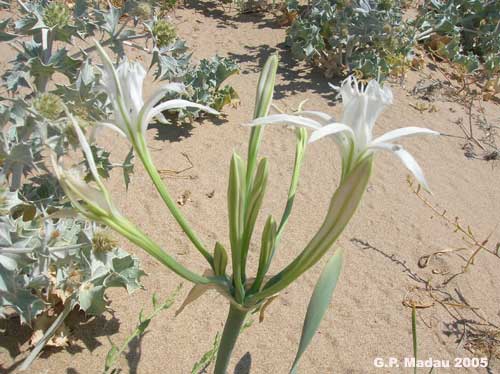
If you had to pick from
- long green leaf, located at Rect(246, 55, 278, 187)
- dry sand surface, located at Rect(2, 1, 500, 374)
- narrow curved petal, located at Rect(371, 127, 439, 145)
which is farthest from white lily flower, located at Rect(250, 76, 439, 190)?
dry sand surface, located at Rect(2, 1, 500, 374)

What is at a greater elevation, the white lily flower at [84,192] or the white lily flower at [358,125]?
the white lily flower at [358,125]

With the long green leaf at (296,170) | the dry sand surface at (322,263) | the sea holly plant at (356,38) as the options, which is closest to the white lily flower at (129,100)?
the long green leaf at (296,170)

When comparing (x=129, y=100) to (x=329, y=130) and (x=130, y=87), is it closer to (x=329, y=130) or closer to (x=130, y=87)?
(x=130, y=87)

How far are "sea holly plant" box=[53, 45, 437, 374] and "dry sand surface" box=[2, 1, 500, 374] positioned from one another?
750 millimetres

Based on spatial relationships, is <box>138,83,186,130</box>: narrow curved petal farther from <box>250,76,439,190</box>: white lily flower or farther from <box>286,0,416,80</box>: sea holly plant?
<box>286,0,416,80</box>: sea holly plant

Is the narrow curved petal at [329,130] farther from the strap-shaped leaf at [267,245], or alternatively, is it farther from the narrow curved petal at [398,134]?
the strap-shaped leaf at [267,245]

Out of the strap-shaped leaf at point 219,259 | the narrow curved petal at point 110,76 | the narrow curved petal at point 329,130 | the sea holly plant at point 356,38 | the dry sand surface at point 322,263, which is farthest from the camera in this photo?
the sea holly plant at point 356,38

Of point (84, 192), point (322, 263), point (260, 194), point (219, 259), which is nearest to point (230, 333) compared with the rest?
point (219, 259)

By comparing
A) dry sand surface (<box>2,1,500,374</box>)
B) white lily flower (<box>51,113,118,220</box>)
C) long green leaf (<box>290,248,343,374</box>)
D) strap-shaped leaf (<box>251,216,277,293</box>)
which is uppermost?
white lily flower (<box>51,113,118,220</box>)

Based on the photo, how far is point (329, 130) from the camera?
87 cm

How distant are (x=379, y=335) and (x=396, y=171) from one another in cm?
151

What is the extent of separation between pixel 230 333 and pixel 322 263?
5.45 ft

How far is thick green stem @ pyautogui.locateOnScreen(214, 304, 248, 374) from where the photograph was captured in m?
1.17

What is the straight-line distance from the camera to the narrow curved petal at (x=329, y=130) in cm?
84
